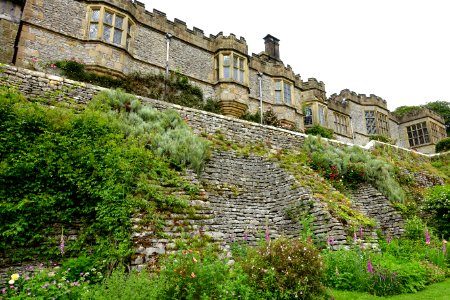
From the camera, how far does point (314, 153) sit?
530 inches

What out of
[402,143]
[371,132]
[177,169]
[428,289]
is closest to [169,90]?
[177,169]

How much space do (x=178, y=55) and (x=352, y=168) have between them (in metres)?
12.6

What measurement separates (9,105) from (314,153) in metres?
11.0

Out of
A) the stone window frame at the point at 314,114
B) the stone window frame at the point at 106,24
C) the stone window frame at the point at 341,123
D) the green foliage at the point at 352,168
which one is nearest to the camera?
the green foliage at the point at 352,168

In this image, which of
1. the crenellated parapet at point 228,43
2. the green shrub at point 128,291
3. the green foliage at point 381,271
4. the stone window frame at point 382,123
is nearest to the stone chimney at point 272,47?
the crenellated parapet at point 228,43

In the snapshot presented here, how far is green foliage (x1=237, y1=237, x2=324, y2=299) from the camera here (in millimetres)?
5105

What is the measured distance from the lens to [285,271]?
5277 millimetres

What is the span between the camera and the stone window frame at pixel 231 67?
20.4 m

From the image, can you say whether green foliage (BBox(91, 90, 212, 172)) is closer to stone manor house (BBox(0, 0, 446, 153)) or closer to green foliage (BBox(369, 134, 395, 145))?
stone manor house (BBox(0, 0, 446, 153))

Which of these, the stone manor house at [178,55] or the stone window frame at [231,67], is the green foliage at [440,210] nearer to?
the stone manor house at [178,55]

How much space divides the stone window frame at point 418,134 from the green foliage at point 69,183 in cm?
3450

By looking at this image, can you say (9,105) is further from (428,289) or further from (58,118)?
(428,289)

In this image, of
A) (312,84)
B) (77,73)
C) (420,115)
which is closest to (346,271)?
(77,73)

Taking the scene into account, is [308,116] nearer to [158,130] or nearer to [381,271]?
[158,130]
